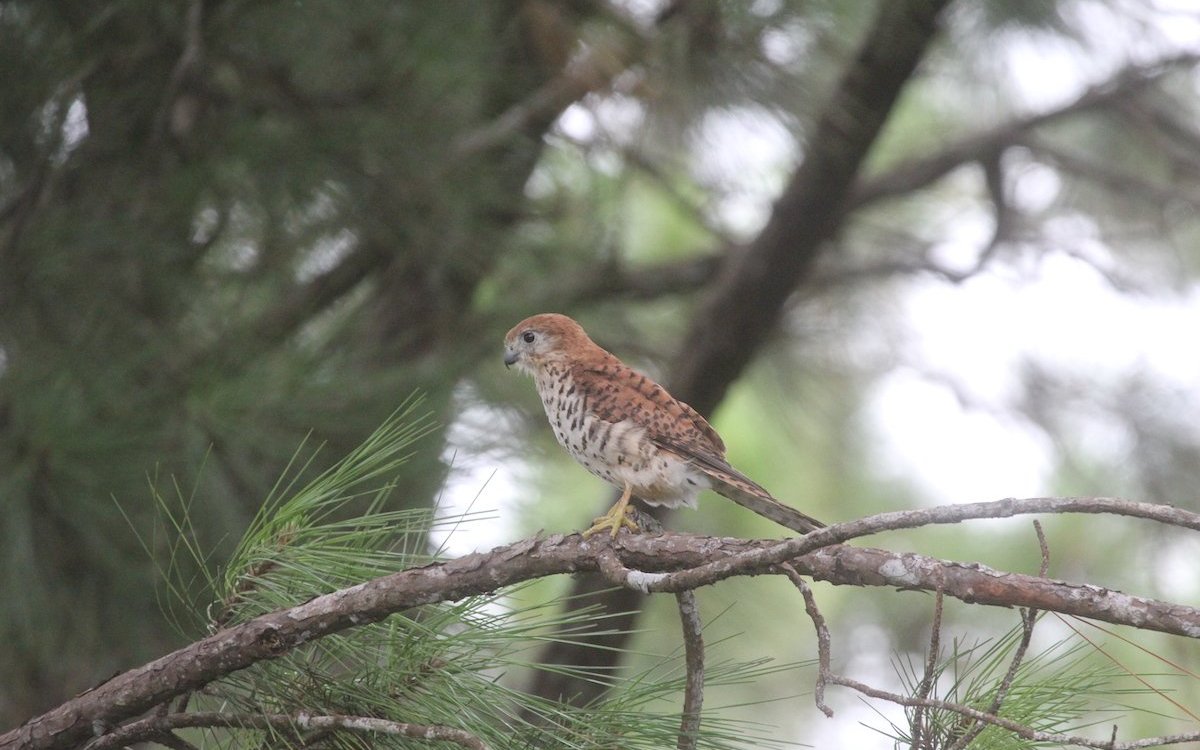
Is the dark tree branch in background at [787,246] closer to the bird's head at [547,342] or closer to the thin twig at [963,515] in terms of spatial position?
the bird's head at [547,342]

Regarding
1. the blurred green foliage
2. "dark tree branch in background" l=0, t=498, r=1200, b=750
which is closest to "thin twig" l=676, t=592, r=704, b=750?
"dark tree branch in background" l=0, t=498, r=1200, b=750

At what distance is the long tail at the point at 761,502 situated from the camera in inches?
93.0

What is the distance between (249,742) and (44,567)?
5.26 ft

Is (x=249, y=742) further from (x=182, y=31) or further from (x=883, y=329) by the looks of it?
(x=883, y=329)

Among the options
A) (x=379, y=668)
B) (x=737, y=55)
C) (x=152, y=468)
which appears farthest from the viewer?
(x=737, y=55)

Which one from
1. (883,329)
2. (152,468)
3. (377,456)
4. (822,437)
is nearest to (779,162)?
(883,329)

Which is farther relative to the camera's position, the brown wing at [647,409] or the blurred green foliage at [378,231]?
the blurred green foliage at [378,231]

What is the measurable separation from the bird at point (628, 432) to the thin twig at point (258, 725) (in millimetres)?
847

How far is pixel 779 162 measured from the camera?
5.24m

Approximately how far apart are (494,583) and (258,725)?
439 millimetres

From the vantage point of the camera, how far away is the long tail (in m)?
2.36

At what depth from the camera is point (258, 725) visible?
1979mm

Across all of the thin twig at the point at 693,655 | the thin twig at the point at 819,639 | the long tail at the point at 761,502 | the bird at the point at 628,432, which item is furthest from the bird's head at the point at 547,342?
the thin twig at the point at 819,639

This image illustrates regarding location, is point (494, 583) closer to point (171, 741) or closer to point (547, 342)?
point (171, 741)
